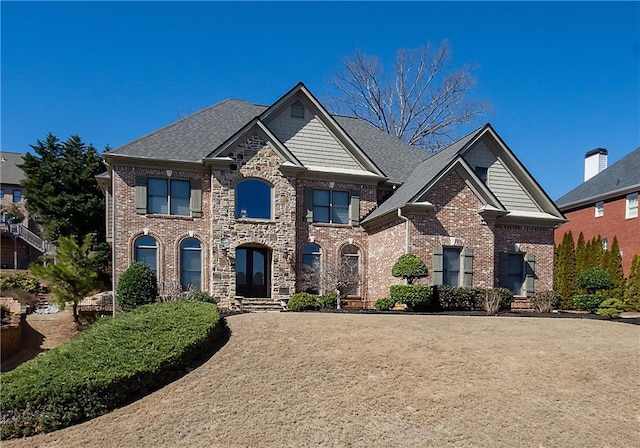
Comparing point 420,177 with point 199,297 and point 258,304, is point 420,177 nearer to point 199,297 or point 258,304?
point 258,304

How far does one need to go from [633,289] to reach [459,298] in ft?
35.3

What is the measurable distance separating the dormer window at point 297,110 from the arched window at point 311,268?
5.35m

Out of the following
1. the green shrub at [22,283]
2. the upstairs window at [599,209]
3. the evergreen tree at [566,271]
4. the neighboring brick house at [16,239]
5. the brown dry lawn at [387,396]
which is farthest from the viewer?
the neighboring brick house at [16,239]

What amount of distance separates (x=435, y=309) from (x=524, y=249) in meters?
6.05

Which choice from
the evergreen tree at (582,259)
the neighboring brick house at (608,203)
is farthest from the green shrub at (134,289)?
the evergreen tree at (582,259)

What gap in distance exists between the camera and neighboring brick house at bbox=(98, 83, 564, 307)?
18.2 metres

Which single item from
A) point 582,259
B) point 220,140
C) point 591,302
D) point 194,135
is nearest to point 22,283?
point 194,135

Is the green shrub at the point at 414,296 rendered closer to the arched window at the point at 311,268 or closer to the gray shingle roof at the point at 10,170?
the arched window at the point at 311,268

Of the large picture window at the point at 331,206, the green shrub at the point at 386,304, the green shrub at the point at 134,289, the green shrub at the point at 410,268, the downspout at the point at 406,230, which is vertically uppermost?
the large picture window at the point at 331,206

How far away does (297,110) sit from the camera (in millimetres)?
20453

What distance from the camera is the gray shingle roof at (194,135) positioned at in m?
18.5

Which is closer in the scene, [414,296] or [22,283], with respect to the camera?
[414,296]

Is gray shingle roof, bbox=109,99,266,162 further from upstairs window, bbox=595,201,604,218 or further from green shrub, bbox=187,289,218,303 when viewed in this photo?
upstairs window, bbox=595,201,604,218

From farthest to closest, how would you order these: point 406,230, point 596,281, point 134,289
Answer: point 406,230, point 596,281, point 134,289
